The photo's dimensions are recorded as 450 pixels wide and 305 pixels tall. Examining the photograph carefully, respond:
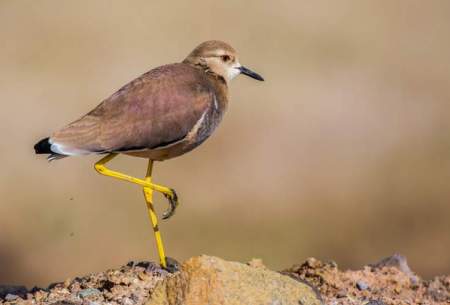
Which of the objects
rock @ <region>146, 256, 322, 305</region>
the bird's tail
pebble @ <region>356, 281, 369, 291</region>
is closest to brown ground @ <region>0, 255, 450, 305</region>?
pebble @ <region>356, 281, 369, 291</region>

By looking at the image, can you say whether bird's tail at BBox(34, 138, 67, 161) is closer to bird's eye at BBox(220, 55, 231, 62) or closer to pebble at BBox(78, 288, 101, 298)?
pebble at BBox(78, 288, 101, 298)

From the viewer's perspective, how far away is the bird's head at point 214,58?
1202 cm

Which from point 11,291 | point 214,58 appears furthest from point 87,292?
point 214,58

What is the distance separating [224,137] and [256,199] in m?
1.91

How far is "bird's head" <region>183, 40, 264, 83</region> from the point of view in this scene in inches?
473

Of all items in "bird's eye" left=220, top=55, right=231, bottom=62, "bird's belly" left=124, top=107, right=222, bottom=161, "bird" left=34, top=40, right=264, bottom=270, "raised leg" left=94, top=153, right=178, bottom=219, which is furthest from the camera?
"bird's eye" left=220, top=55, right=231, bottom=62

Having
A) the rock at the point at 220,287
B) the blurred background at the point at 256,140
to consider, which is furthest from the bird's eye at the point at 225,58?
the blurred background at the point at 256,140

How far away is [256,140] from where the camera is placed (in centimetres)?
2209

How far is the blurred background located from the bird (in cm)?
782

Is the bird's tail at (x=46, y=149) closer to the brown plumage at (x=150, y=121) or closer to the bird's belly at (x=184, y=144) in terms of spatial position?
the brown plumage at (x=150, y=121)

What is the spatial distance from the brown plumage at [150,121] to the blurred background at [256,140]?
7.82 meters

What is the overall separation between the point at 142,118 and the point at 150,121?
0.25ft

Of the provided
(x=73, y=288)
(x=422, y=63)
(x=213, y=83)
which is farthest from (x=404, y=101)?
(x=73, y=288)

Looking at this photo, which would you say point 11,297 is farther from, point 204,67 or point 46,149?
point 204,67
